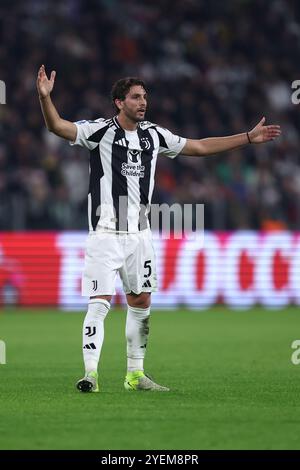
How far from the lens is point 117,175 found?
9047mm

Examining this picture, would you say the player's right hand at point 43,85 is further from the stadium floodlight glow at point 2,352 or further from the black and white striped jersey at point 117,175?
the stadium floodlight glow at point 2,352

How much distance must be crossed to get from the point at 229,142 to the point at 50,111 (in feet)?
5.40

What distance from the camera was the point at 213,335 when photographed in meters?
14.6

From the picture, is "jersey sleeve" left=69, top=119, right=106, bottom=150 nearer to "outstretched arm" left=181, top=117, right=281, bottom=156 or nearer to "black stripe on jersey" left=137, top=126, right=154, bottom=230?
"black stripe on jersey" left=137, top=126, right=154, bottom=230

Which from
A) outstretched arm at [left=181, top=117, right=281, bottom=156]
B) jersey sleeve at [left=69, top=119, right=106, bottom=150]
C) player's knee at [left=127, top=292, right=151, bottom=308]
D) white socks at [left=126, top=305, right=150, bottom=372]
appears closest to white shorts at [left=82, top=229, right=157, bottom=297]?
player's knee at [left=127, top=292, right=151, bottom=308]

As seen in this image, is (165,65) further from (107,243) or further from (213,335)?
(107,243)

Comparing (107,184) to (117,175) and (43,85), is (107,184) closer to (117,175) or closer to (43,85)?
(117,175)

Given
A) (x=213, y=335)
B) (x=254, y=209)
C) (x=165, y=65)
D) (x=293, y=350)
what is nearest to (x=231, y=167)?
(x=254, y=209)

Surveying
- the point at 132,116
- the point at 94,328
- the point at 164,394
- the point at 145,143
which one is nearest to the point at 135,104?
the point at 132,116

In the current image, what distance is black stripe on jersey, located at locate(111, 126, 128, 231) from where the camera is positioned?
9.01 m

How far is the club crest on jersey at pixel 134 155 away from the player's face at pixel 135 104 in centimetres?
25

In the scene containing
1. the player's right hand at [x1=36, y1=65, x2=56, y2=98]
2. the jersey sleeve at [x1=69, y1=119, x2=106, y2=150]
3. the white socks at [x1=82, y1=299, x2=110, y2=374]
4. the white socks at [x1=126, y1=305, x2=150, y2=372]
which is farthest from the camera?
the white socks at [x1=126, y1=305, x2=150, y2=372]

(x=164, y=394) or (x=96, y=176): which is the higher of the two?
(x=96, y=176)
